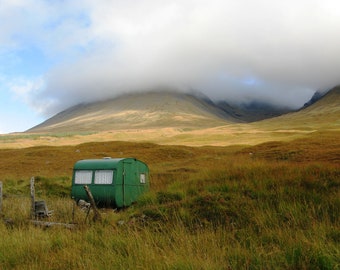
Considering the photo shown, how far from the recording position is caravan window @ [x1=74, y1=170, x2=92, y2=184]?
18.4 meters

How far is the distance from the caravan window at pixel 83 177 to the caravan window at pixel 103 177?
35cm

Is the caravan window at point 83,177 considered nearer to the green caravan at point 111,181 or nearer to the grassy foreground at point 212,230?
the green caravan at point 111,181

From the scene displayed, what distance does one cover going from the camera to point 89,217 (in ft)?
32.8

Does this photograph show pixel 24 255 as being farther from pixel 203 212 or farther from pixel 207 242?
pixel 203 212

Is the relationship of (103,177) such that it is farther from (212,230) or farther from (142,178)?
(212,230)

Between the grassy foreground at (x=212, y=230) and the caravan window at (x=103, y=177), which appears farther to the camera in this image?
the caravan window at (x=103, y=177)

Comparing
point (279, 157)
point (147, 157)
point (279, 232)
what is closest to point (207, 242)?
point (279, 232)

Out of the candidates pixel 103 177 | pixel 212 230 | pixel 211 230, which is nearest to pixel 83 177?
pixel 103 177

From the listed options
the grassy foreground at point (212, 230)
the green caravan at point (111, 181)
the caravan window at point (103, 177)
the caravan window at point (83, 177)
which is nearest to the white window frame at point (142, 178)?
the green caravan at point (111, 181)

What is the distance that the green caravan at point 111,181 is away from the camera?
17.3 m

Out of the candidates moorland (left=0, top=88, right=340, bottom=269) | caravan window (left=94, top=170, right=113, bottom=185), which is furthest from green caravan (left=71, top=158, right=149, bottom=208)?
moorland (left=0, top=88, right=340, bottom=269)

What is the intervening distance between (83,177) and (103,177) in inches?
52.4

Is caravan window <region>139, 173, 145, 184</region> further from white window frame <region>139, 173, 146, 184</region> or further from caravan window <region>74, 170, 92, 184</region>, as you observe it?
caravan window <region>74, 170, 92, 184</region>

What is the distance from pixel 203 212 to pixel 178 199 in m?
2.04
